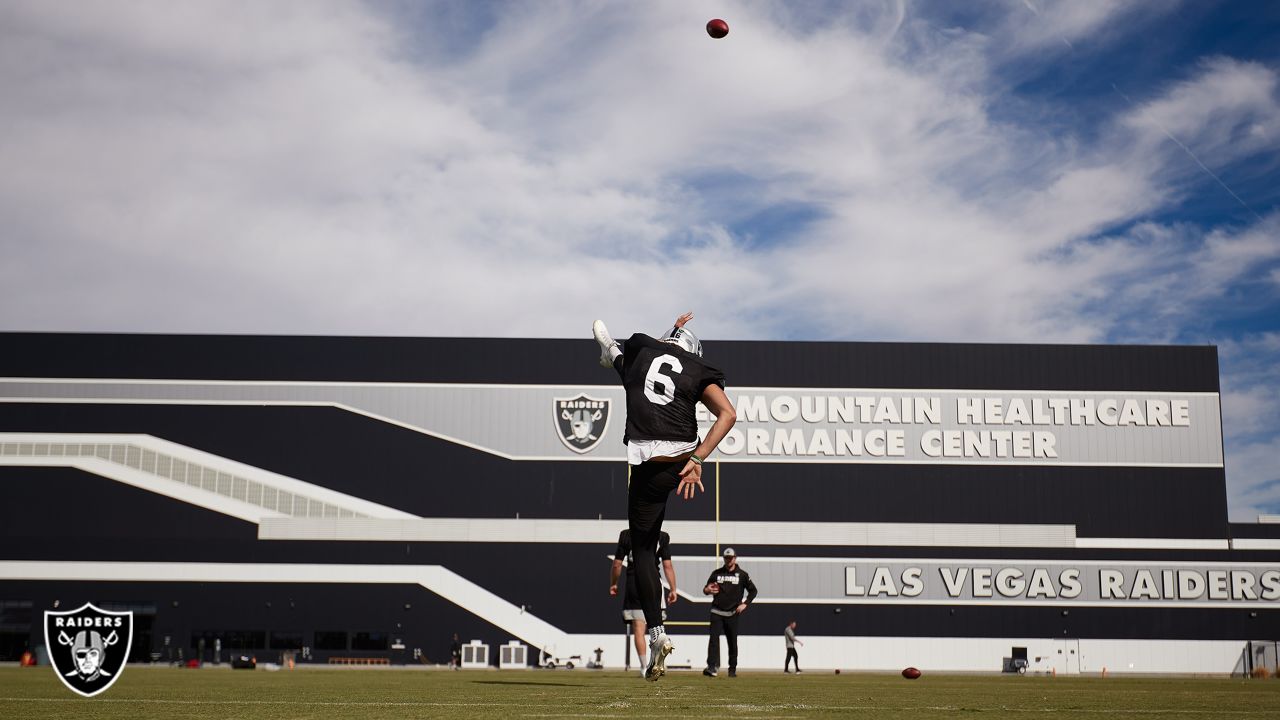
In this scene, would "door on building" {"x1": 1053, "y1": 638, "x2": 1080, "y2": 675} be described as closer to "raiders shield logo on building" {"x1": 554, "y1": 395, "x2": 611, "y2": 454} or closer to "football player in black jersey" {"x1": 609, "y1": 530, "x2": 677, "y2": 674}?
"raiders shield logo on building" {"x1": 554, "y1": 395, "x2": 611, "y2": 454}

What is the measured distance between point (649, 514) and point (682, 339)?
51.6 inches

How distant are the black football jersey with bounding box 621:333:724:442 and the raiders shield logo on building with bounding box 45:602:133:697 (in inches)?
137

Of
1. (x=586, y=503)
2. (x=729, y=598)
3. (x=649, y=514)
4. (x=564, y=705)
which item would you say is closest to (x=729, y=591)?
(x=729, y=598)

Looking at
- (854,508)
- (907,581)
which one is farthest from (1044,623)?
(854,508)

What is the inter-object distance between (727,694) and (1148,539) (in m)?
43.3

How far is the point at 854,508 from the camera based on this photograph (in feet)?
152

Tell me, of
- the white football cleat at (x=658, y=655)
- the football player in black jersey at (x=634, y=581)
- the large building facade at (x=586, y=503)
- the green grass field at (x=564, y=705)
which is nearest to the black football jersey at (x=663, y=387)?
the white football cleat at (x=658, y=655)

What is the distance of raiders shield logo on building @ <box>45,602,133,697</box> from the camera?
624cm

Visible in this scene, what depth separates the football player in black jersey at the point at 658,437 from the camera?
771cm

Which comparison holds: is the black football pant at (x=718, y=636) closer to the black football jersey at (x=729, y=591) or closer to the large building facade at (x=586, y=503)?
the black football jersey at (x=729, y=591)

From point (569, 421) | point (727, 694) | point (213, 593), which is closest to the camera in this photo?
point (727, 694)

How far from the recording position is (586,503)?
151 ft

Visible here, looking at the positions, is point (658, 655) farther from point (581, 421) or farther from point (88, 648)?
point (581, 421)

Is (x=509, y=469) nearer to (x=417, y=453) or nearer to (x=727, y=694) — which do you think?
(x=417, y=453)
